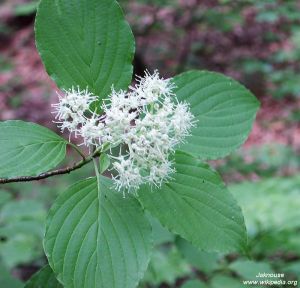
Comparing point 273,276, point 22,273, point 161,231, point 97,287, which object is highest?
point 97,287

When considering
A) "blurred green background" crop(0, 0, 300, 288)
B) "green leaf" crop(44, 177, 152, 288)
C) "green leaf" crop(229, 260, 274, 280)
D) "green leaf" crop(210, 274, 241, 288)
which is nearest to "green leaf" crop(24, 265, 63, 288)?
"green leaf" crop(44, 177, 152, 288)

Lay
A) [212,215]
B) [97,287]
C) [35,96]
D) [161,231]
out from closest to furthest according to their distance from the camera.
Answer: [97,287]
[212,215]
[161,231]
[35,96]

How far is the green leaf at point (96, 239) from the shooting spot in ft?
4.02

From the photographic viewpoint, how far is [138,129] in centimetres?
127

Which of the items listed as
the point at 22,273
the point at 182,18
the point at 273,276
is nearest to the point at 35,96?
the point at 182,18

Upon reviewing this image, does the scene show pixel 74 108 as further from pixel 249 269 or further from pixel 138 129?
pixel 249 269

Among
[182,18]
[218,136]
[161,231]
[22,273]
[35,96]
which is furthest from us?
[35,96]

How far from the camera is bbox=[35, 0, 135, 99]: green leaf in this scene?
1.38 meters

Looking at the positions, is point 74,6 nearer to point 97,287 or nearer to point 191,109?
point 191,109

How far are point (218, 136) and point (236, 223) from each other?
32 centimetres

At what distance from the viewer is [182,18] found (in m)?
4.79

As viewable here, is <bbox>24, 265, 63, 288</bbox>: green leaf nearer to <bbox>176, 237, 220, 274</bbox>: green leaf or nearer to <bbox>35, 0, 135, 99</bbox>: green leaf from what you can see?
<bbox>35, 0, 135, 99</bbox>: green leaf

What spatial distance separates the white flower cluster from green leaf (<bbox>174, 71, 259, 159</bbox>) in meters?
0.18

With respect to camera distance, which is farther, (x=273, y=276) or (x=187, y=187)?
(x=273, y=276)
